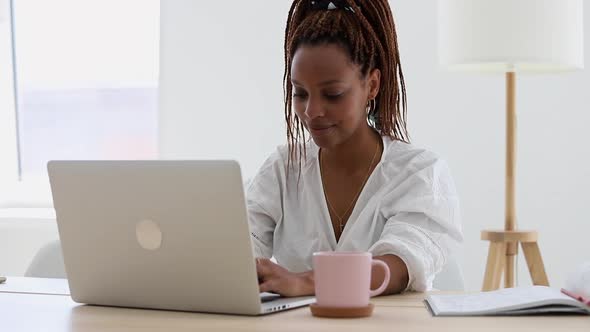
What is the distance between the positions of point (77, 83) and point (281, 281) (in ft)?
8.94

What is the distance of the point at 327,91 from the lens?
69.1 inches

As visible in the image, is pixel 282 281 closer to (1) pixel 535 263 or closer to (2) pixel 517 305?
(2) pixel 517 305

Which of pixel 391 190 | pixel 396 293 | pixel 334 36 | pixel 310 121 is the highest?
pixel 334 36

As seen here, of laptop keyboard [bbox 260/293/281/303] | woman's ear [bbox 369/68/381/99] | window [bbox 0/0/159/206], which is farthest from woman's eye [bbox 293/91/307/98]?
window [bbox 0/0/159/206]

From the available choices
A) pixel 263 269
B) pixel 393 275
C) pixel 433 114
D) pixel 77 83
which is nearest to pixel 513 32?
pixel 433 114

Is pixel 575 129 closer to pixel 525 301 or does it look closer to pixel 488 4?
pixel 488 4

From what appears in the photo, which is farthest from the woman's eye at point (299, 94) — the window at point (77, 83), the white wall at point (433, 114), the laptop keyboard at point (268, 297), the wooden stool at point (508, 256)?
the window at point (77, 83)

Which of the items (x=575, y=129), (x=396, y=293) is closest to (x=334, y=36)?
(x=396, y=293)

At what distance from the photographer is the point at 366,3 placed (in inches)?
73.5

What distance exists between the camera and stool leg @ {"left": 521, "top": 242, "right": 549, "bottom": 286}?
2881mm

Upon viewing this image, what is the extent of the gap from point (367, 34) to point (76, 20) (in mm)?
2293

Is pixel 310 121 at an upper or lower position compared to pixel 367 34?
lower

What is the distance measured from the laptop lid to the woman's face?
53cm

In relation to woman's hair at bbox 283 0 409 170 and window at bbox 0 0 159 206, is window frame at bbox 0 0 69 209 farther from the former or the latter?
woman's hair at bbox 283 0 409 170
